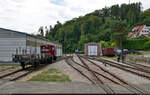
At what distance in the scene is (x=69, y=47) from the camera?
108 m

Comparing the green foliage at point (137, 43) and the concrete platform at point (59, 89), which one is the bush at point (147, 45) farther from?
the concrete platform at point (59, 89)

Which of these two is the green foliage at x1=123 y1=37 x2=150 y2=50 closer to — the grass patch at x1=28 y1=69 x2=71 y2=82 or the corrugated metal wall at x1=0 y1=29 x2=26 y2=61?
the corrugated metal wall at x1=0 y1=29 x2=26 y2=61

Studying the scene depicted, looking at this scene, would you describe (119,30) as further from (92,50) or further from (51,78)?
(51,78)

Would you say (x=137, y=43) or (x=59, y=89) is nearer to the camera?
(x=59, y=89)

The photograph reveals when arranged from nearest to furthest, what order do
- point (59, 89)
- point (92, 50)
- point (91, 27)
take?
1. point (59, 89)
2. point (92, 50)
3. point (91, 27)

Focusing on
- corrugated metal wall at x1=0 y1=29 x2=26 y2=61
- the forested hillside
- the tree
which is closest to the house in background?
the forested hillside

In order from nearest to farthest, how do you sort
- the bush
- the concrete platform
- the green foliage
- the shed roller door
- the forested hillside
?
1. the concrete platform
2. the shed roller door
3. the bush
4. the green foliage
5. the forested hillside

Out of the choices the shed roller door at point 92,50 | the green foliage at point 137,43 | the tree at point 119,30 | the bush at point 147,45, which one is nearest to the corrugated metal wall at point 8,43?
the shed roller door at point 92,50

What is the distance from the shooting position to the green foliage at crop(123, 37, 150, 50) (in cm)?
6756

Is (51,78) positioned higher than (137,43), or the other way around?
(137,43)

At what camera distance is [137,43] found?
70188 millimetres

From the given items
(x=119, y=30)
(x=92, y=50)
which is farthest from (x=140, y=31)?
(x=92, y=50)

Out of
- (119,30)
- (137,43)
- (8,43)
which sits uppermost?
(119,30)

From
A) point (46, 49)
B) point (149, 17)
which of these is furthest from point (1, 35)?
point (149, 17)
